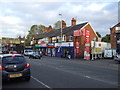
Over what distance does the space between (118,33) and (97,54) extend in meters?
7.92

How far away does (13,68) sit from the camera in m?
7.77

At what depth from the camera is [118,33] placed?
111ft

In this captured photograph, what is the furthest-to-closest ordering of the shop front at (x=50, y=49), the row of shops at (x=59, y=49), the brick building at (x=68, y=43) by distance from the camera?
the shop front at (x=50, y=49) < the row of shops at (x=59, y=49) < the brick building at (x=68, y=43)

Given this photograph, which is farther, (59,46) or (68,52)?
(59,46)

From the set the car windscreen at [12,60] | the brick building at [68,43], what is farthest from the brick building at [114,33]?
the car windscreen at [12,60]

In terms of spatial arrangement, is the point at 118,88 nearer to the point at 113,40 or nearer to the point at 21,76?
the point at 21,76

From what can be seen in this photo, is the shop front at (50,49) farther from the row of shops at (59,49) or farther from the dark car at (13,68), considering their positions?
the dark car at (13,68)

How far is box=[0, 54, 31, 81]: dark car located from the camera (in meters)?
7.61

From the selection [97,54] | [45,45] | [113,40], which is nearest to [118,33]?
[113,40]

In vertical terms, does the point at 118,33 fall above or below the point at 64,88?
above

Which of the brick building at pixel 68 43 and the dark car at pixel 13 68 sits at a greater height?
the brick building at pixel 68 43

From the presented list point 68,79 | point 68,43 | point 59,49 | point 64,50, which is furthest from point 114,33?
point 68,79

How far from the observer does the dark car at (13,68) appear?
300 inches

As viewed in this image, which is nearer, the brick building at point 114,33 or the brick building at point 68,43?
the brick building at point 114,33
